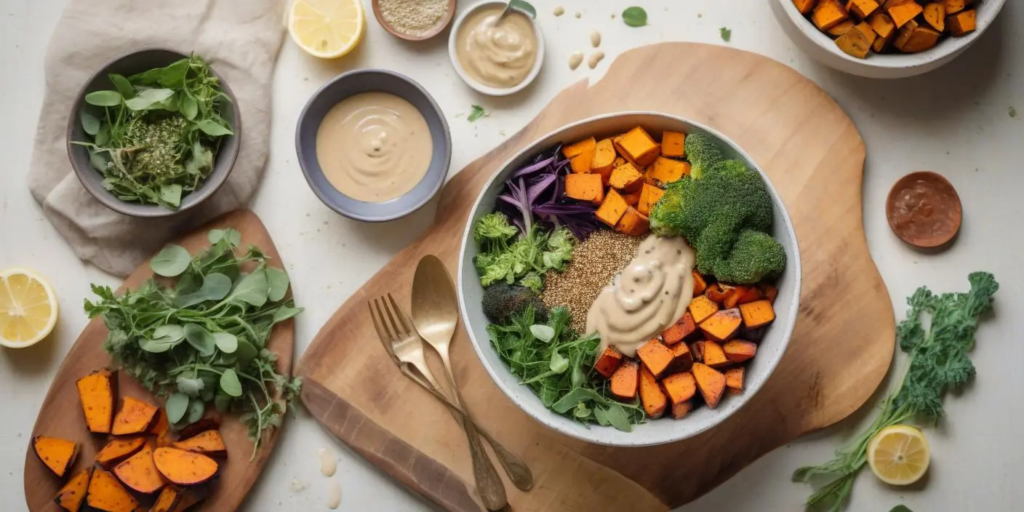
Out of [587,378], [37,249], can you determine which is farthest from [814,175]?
[37,249]

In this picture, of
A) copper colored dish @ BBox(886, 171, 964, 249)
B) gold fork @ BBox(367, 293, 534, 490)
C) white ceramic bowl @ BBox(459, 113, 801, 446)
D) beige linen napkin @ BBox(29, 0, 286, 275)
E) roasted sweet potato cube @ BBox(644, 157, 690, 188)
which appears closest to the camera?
white ceramic bowl @ BBox(459, 113, 801, 446)

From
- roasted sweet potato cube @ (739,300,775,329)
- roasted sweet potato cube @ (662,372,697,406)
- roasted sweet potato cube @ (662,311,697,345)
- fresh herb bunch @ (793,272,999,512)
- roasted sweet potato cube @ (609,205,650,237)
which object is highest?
roasted sweet potato cube @ (609,205,650,237)

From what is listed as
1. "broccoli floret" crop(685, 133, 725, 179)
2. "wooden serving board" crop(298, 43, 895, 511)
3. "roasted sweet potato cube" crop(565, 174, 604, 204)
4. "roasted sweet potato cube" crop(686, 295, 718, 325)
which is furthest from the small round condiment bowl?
"roasted sweet potato cube" crop(686, 295, 718, 325)

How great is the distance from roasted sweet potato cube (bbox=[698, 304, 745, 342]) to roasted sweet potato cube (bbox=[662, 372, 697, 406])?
5.7 inches

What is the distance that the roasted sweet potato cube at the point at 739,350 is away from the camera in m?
2.43

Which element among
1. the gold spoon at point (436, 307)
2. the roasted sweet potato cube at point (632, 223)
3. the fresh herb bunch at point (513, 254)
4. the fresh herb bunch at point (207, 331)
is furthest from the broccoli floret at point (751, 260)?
the fresh herb bunch at point (207, 331)

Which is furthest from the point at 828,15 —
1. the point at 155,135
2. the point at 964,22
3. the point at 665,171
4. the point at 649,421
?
the point at 155,135

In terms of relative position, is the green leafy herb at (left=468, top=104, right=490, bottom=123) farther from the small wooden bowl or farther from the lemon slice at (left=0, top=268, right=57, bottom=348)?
the lemon slice at (left=0, top=268, right=57, bottom=348)

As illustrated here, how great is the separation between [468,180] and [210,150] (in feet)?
2.95

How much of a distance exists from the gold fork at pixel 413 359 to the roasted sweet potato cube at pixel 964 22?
202 centimetres

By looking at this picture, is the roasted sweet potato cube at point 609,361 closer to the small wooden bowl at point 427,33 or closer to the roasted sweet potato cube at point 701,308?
the roasted sweet potato cube at point 701,308

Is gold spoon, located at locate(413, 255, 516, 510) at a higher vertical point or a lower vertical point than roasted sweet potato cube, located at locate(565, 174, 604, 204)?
lower

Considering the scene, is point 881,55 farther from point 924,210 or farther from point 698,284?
point 698,284

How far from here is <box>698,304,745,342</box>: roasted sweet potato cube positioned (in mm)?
2424
